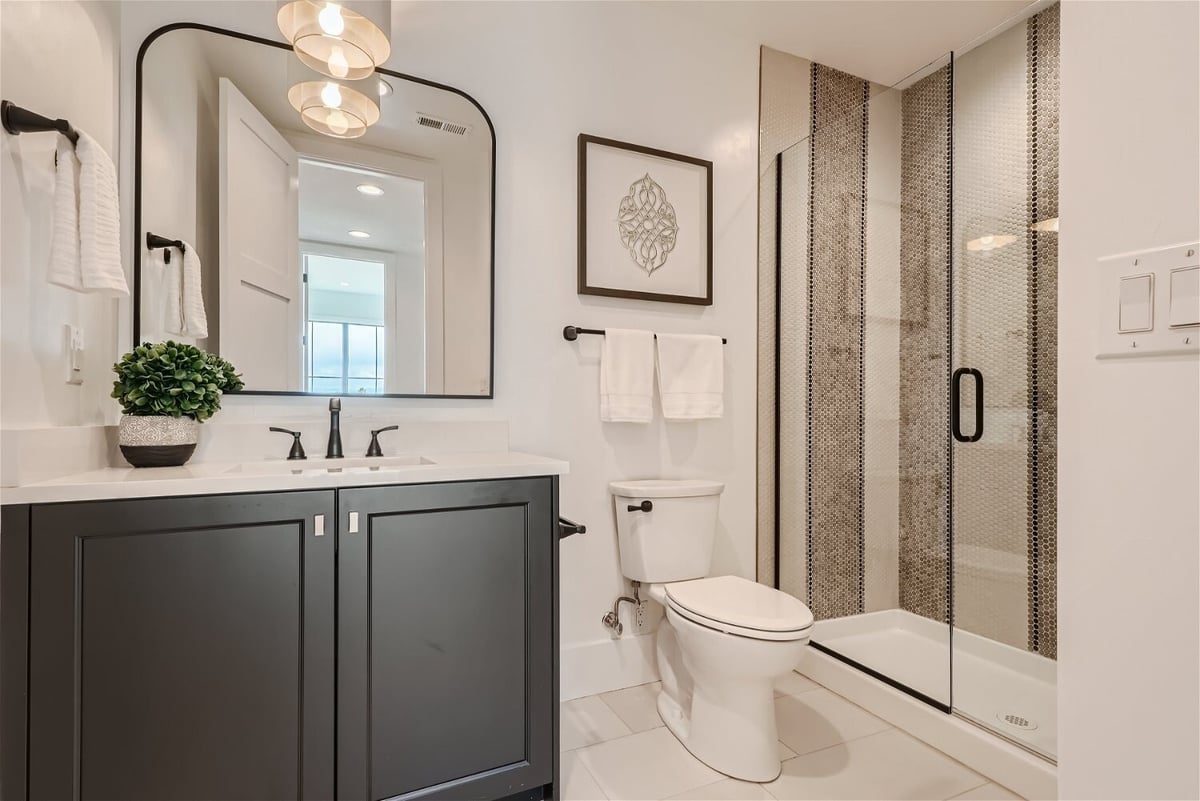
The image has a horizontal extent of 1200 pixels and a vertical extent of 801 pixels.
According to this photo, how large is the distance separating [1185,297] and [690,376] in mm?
1615

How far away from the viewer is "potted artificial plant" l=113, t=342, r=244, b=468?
1.37m

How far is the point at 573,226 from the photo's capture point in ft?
6.98

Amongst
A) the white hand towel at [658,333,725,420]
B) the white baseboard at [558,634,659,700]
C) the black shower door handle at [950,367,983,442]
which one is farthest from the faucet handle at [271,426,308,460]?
the black shower door handle at [950,367,983,442]

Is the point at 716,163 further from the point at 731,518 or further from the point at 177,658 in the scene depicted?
the point at 177,658

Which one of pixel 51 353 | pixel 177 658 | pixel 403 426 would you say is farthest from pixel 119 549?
pixel 403 426

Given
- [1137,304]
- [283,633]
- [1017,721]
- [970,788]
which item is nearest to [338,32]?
[283,633]

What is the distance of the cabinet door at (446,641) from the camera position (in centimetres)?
131

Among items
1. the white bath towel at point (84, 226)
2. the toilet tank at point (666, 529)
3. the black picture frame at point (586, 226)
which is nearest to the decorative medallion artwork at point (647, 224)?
the black picture frame at point (586, 226)

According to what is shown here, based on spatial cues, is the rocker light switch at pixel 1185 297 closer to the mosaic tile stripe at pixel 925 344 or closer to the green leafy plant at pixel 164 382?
the mosaic tile stripe at pixel 925 344

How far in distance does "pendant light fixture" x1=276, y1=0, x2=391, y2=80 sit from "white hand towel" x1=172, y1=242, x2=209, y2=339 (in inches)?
24.2

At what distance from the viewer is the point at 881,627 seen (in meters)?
2.41

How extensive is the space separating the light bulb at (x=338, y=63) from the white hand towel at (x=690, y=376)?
128 centimetres

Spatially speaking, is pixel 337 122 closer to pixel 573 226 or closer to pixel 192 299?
pixel 192 299

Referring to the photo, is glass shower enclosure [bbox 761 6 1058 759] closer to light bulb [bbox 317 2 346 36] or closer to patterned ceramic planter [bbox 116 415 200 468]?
light bulb [bbox 317 2 346 36]
